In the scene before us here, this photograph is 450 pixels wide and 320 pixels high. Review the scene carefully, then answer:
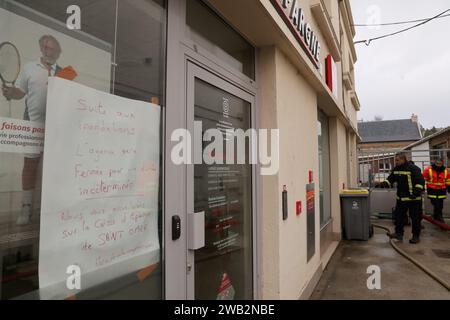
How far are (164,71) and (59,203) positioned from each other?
3.31 feet

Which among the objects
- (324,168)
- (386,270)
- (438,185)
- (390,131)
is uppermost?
(390,131)

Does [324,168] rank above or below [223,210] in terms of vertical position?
above

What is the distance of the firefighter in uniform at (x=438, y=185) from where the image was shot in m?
8.27

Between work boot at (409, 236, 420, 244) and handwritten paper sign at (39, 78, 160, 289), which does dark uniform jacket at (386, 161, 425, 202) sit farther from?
handwritten paper sign at (39, 78, 160, 289)

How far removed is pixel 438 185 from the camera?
8.32m

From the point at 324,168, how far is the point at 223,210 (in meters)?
→ 5.24

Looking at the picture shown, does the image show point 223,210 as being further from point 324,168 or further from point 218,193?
point 324,168

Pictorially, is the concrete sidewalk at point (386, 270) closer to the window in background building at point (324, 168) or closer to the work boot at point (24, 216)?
the window in background building at point (324, 168)

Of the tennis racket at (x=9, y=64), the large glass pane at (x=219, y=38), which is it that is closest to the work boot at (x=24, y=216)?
the tennis racket at (x=9, y=64)

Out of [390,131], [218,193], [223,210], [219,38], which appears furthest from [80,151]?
[390,131]

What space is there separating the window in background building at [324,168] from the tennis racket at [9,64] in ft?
20.2

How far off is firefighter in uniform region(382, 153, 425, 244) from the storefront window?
651cm

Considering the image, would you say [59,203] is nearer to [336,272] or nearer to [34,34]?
[34,34]

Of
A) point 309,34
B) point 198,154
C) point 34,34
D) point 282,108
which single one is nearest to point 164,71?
point 198,154
